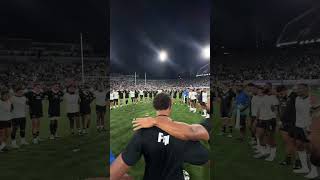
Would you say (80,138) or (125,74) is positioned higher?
(125,74)

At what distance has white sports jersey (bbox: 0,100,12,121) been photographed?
805 cm

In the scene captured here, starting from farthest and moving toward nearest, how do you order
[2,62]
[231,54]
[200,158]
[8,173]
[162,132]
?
1. [231,54]
2. [2,62]
3. [8,173]
4. [200,158]
5. [162,132]

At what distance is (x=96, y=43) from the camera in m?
16.3

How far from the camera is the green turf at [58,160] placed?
7.03 m

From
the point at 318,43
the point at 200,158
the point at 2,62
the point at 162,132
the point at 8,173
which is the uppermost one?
the point at 318,43

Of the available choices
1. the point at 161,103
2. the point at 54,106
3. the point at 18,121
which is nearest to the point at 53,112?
the point at 54,106

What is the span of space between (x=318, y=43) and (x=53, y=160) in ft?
58.1

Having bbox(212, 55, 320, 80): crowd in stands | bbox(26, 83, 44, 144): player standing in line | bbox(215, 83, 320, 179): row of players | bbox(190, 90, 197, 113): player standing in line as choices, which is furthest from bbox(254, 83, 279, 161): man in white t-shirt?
bbox(212, 55, 320, 80): crowd in stands

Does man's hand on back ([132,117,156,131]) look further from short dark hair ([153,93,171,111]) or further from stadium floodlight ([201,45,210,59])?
stadium floodlight ([201,45,210,59])

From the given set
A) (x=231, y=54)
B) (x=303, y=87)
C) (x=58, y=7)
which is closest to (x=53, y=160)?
(x=303, y=87)

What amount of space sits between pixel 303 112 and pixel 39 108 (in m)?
6.23

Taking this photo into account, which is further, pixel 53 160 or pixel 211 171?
pixel 53 160

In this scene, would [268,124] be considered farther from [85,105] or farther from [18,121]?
[18,121]

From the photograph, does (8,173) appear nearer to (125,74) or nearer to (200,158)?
(125,74)
